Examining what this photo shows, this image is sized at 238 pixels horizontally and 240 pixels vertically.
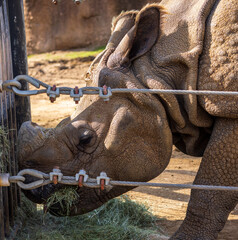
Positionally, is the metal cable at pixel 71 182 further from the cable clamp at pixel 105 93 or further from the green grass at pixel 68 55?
the green grass at pixel 68 55

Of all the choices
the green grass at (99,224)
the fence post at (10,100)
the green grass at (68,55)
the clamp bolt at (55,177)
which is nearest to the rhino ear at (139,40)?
the fence post at (10,100)

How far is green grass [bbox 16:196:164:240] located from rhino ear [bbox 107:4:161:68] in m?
1.39

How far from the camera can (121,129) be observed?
372cm

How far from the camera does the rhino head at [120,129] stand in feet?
12.3

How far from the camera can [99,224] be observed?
460cm

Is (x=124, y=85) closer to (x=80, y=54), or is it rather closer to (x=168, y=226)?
(x=168, y=226)

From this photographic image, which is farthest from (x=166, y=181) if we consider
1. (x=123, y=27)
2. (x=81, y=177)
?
(x=81, y=177)

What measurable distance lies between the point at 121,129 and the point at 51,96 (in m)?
1.00

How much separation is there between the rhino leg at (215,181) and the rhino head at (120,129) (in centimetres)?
32

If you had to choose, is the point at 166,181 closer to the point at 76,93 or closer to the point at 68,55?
the point at 76,93

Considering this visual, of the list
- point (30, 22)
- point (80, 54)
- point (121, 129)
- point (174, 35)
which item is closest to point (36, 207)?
point (121, 129)

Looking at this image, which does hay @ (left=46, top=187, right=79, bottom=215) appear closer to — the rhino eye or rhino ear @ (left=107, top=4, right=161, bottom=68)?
the rhino eye

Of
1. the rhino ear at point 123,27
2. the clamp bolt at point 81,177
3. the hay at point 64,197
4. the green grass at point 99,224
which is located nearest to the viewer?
the clamp bolt at point 81,177

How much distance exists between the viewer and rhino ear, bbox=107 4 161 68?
381 cm
